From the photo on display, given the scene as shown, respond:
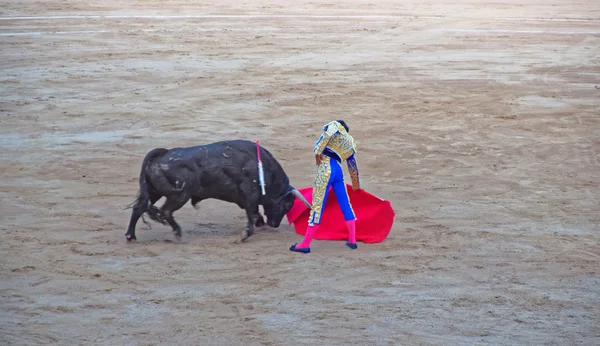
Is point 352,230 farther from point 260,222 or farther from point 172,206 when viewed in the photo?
point 172,206

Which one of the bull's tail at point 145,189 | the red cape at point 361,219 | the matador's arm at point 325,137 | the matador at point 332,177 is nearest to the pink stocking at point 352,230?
the matador at point 332,177

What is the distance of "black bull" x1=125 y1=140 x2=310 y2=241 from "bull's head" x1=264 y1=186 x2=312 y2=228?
1.7 inches

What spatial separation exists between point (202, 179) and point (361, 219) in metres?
1.57

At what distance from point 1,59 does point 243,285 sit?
1104 centimetres

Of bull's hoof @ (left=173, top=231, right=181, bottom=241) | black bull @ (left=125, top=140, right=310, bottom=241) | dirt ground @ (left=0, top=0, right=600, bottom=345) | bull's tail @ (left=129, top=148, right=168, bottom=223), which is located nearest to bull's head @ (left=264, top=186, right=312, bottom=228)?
black bull @ (left=125, top=140, right=310, bottom=241)

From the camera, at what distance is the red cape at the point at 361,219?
27.8ft

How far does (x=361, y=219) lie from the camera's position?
28.0 feet

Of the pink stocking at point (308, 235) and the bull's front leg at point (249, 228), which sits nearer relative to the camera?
the pink stocking at point (308, 235)

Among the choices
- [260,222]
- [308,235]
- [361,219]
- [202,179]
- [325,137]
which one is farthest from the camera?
[260,222]

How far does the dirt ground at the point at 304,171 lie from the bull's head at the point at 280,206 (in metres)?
0.19

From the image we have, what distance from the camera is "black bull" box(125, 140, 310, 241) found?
8172mm

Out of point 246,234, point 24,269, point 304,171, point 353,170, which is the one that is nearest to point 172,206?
point 246,234

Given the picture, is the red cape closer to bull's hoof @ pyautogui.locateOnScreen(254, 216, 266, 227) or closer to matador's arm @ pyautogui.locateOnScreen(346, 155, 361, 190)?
matador's arm @ pyautogui.locateOnScreen(346, 155, 361, 190)

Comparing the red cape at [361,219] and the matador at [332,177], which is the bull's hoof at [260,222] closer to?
the red cape at [361,219]
